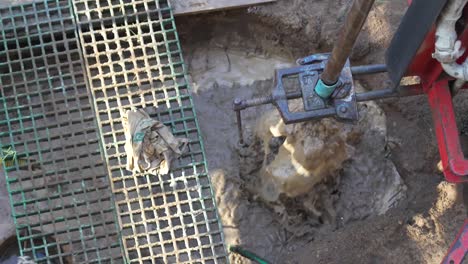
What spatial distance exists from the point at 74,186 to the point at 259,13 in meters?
1.51

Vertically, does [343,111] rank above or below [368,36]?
below

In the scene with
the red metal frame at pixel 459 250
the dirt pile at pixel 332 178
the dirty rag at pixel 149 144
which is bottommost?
the red metal frame at pixel 459 250

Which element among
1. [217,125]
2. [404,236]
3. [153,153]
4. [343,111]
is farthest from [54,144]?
[404,236]

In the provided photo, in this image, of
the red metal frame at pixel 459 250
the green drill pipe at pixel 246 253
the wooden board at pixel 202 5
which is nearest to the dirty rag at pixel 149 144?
the green drill pipe at pixel 246 253

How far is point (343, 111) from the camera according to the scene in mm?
3100

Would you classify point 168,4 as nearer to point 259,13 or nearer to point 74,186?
point 259,13

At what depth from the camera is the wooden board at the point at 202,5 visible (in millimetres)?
4090

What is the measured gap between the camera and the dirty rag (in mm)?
3688

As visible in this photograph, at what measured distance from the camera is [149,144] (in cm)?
370

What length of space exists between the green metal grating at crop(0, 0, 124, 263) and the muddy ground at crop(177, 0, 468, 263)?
715mm

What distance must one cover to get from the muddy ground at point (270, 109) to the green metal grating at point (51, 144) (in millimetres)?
715

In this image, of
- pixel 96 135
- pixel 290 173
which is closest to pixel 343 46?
pixel 290 173

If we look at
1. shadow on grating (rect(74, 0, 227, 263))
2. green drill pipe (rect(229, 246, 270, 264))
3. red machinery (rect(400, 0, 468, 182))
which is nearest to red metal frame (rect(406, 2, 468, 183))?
red machinery (rect(400, 0, 468, 182))

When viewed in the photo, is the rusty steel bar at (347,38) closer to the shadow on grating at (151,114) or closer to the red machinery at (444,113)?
the red machinery at (444,113)
